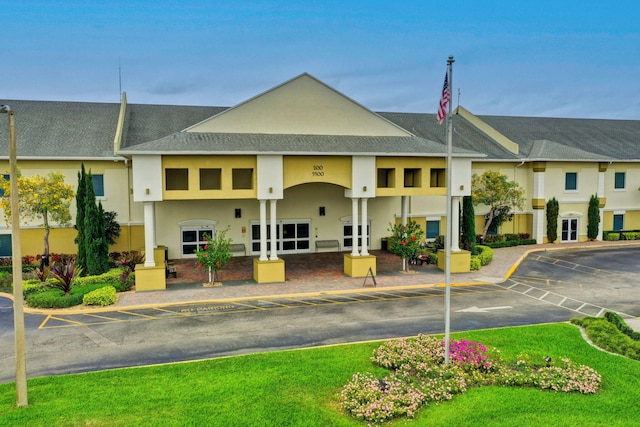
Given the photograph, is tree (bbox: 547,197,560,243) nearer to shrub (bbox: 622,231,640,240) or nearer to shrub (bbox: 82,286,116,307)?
shrub (bbox: 622,231,640,240)

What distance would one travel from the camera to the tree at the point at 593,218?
120 feet

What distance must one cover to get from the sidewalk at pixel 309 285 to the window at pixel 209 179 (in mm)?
7884

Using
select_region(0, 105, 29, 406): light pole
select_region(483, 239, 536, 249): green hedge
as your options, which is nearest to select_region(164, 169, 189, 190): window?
select_region(0, 105, 29, 406): light pole

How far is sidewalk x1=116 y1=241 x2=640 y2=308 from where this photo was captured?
20578 mm

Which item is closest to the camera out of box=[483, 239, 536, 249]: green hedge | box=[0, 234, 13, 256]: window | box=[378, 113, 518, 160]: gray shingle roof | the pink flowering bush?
the pink flowering bush

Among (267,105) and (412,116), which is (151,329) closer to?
(267,105)

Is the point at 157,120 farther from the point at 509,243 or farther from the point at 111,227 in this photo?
the point at 509,243

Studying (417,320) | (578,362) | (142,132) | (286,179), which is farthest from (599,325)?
(142,132)

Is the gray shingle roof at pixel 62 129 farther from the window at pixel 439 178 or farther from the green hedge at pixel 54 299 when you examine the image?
the window at pixel 439 178

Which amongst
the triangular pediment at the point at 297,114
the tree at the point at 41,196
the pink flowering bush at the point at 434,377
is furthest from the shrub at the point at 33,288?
the pink flowering bush at the point at 434,377

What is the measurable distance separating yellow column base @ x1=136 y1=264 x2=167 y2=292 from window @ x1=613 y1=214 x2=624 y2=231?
117 ft

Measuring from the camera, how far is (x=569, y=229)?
36.8 meters

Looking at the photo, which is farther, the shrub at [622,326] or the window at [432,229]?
the window at [432,229]

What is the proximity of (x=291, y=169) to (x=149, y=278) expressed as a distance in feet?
27.9
